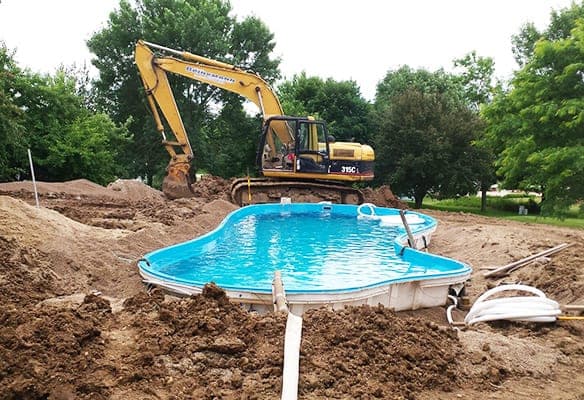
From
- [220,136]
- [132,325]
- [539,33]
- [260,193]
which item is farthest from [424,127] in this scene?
[132,325]

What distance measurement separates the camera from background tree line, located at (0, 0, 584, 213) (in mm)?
11695

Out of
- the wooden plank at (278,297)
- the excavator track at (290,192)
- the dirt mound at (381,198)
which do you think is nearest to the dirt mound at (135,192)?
the excavator track at (290,192)

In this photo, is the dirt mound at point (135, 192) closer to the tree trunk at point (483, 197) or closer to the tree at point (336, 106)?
the tree at point (336, 106)

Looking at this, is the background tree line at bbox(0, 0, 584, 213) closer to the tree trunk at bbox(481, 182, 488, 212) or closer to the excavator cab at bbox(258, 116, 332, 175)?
the tree trunk at bbox(481, 182, 488, 212)

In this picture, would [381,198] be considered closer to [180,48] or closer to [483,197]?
[483,197]

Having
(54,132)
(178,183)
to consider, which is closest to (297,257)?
(178,183)

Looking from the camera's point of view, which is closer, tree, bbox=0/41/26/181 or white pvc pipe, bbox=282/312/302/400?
white pvc pipe, bbox=282/312/302/400

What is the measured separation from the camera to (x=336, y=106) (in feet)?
89.5

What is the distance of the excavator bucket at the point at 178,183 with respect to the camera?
16422 mm

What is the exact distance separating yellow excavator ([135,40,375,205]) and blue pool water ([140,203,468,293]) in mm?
1965

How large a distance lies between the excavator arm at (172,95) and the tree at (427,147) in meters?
6.28

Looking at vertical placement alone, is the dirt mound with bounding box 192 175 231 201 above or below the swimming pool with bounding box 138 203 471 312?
above

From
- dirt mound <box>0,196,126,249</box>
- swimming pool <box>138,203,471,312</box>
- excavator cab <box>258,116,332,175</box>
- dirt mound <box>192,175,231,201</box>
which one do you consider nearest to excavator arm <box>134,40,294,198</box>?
excavator cab <box>258,116,332,175</box>

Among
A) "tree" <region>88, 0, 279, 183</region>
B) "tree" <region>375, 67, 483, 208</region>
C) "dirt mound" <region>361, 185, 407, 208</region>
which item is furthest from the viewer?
"tree" <region>88, 0, 279, 183</region>
